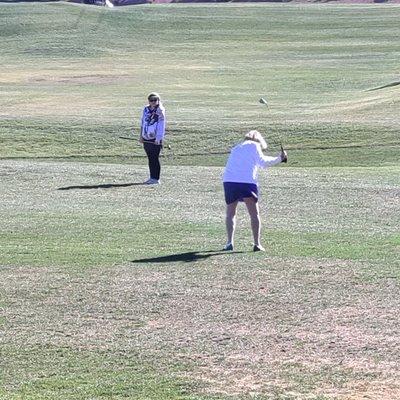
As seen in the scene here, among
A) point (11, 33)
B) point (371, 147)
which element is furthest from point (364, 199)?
point (11, 33)

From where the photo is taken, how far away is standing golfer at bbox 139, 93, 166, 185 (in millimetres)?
26578

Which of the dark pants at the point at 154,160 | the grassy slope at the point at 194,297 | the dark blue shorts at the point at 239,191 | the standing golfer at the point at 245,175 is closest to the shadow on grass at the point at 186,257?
the grassy slope at the point at 194,297

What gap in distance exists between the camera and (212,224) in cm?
2066

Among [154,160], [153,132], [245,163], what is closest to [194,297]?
[245,163]

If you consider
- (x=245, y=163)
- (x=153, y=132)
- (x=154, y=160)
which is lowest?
(x=154, y=160)

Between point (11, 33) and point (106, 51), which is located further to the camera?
point (11, 33)

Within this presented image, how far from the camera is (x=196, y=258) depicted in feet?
56.6

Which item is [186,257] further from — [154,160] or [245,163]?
[154,160]

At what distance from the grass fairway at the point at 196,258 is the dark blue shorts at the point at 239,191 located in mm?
818

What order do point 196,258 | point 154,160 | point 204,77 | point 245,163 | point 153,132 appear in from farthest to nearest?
1. point 204,77
2. point 153,132
3. point 154,160
4. point 245,163
5. point 196,258

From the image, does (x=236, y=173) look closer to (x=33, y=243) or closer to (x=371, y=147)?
(x=33, y=243)

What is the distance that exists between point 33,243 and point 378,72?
4995 cm

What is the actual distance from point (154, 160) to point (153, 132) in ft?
2.50

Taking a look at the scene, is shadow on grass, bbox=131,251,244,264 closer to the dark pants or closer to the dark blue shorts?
the dark blue shorts
